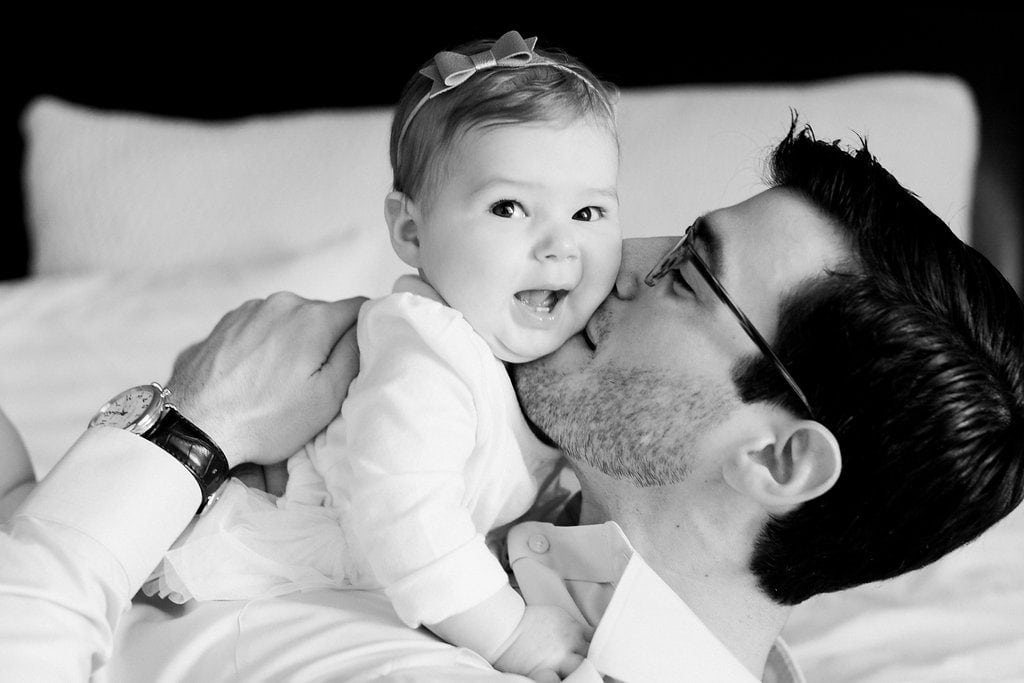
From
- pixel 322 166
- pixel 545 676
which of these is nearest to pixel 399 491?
pixel 545 676

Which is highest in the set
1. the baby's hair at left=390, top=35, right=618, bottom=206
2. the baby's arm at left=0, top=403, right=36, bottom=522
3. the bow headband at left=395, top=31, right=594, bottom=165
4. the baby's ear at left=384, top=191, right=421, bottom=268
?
the bow headband at left=395, top=31, right=594, bottom=165

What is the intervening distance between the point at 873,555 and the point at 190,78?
2369 mm

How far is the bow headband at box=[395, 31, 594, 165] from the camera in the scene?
1298 millimetres

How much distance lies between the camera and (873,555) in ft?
4.41

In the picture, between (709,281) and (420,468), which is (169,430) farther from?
(709,281)

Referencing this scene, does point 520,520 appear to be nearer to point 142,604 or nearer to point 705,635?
point 705,635

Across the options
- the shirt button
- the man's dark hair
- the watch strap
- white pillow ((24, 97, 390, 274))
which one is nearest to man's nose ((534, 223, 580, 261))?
the man's dark hair

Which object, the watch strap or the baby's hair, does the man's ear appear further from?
the watch strap

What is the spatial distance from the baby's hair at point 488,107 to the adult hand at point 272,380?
0.25 m

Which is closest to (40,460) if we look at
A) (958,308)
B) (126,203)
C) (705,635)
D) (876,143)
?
(126,203)

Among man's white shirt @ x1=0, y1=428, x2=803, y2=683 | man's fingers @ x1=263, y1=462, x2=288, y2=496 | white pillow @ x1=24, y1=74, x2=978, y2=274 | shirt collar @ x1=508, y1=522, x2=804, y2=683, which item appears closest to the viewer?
man's white shirt @ x1=0, y1=428, x2=803, y2=683

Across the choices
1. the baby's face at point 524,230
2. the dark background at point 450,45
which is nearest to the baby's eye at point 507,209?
the baby's face at point 524,230

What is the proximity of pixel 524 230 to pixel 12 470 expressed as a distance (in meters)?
0.82

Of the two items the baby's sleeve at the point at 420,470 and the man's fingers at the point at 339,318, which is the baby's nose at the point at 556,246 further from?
the man's fingers at the point at 339,318
